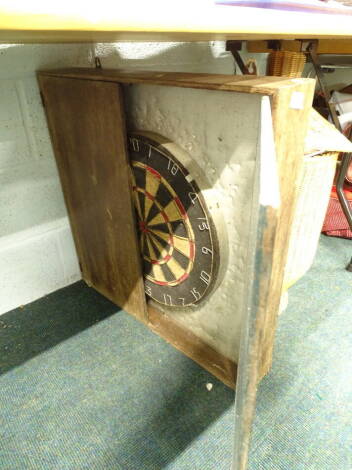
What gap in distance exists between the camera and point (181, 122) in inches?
35.8

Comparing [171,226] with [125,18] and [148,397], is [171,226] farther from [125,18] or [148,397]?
[125,18]

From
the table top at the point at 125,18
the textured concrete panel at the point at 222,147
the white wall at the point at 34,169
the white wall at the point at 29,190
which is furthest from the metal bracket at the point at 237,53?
the table top at the point at 125,18

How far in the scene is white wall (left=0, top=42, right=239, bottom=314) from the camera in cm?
119

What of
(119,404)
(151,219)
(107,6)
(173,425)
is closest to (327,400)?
(173,425)

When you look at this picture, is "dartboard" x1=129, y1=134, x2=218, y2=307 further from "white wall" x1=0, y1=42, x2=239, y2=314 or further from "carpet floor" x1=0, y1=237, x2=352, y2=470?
"white wall" x1=0, y1=42, x2=239, y2=314

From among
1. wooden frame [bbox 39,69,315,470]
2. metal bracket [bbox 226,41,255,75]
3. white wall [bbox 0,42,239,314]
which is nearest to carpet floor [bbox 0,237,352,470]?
wooden frame [bbox 39,69,315,470]

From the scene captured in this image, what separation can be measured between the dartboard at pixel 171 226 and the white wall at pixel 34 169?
46 centimetres

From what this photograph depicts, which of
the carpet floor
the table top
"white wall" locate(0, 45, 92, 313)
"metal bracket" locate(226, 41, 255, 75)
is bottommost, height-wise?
the carpet floor

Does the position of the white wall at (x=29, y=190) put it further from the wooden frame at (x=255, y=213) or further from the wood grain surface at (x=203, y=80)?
the wood grain surface at (x=203, y=80)

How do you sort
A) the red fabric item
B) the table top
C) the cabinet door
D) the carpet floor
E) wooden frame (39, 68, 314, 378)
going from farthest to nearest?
the red fabric item
the cabinet door
the carpet floor
wooden frame (39, 68, 314, 378)
the table top

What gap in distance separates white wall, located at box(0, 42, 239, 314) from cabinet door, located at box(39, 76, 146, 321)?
0.06 meters

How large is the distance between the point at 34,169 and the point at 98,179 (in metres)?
0.33

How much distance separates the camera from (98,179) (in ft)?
3.82

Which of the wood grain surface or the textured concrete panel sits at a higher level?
the wood grain surface
